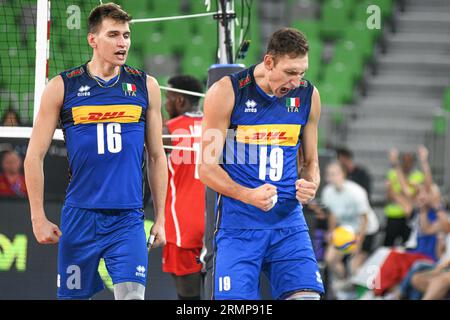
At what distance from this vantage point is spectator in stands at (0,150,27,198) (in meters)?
11.8

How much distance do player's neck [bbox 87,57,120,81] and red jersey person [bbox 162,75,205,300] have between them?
2702 millimetres

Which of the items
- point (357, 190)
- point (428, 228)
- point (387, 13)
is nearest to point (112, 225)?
point (428, 228)

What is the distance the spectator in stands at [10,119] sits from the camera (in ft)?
30.5

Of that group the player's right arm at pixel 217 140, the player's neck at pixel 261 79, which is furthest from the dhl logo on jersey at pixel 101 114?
the player's neck at pixel 261 79

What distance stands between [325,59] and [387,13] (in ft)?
6.21

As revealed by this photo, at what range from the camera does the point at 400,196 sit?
53.7ft

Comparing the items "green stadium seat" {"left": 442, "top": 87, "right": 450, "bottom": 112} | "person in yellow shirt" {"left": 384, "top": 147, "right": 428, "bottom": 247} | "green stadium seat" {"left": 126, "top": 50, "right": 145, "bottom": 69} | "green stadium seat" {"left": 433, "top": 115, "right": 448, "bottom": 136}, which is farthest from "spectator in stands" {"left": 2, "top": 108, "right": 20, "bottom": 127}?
"green stadium seat" {"left": 442, "top": 87, "right": 450, "bottom": 112}

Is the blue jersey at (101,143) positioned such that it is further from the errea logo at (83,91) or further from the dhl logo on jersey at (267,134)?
the dhl logo on jersey at (267,134)

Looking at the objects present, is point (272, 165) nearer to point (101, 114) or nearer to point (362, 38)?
point (101, 114)

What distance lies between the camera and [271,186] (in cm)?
639

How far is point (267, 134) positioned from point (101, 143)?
111cm

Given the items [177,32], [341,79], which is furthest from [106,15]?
[177,32]
